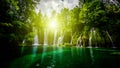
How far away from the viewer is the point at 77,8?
63.4 meters

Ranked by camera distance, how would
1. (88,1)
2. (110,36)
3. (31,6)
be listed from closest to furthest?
(31,6)
(110,36)
(88,1)

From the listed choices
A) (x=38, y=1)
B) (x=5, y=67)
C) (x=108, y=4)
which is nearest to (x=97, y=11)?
(x=108, y=4)

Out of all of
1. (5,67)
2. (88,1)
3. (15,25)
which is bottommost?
(5,67)

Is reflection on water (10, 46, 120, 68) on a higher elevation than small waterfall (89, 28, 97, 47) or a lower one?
lower

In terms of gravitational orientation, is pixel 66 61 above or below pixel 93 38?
below

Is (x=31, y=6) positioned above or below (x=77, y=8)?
below

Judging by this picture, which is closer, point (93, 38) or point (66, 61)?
point (66, 61)

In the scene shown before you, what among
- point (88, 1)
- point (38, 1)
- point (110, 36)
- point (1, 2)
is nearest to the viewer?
point (1, 2)

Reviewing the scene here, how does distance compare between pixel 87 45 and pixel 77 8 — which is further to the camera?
pixel 77 8

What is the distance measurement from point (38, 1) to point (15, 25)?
15.2 meters

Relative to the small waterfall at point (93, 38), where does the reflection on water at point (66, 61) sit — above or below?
below

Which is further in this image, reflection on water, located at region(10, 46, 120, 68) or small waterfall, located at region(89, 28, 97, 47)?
small waterfall, located at region(89, 28, 97, 47)

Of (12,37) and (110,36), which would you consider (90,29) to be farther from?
(12,37)

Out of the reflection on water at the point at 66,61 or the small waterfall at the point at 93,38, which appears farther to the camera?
the small waterfall at the point at 93,38
